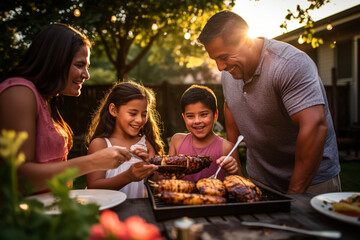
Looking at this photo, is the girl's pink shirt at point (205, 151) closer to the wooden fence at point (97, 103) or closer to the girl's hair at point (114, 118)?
the girl's hair at point (114, 118)

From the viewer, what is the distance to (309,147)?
2.36 meters

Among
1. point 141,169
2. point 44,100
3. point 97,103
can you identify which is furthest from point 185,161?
point 97,103

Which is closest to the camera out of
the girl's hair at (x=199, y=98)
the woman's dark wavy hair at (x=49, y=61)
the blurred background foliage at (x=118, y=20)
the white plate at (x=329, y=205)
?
the white plate at (x=329, y=205)

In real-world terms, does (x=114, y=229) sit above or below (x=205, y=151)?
above

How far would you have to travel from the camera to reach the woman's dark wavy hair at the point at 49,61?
2.21 m

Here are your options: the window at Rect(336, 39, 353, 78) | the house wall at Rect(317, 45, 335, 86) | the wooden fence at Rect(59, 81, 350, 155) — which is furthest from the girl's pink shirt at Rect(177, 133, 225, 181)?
the house wall at Rect(317, 45, 335, 86)

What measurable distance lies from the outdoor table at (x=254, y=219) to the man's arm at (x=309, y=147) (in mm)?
194

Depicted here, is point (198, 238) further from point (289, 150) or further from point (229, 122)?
point (229, 122)

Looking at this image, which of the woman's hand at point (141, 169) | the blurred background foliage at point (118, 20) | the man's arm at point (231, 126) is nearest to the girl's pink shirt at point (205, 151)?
the man's arm at point (231, 126)

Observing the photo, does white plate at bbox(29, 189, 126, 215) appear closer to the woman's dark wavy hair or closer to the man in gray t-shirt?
the woman's dark wavy hair

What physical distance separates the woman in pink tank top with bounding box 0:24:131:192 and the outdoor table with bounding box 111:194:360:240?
0.38 meters

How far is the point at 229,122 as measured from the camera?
12.5 ft

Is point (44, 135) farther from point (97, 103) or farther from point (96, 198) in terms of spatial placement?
point (97, 103)

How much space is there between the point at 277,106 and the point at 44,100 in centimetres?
219
